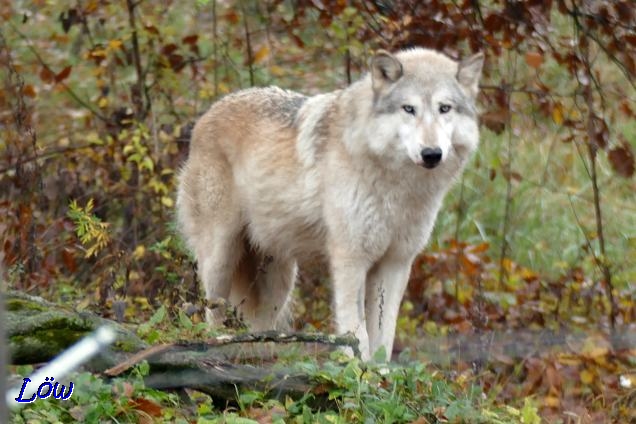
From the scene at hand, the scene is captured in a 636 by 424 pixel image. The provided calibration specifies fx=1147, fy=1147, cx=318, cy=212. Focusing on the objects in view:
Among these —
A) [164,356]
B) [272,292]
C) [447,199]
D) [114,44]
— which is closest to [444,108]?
[272,292]

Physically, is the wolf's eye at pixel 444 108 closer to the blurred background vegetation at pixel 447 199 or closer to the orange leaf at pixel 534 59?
the blurred background vegetation at pixel 447 199

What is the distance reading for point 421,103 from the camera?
6027 millimetres

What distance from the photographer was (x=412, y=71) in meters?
6.17

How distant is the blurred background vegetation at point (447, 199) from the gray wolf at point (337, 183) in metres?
0.43

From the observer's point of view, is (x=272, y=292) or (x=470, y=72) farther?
(x=272, y=292)

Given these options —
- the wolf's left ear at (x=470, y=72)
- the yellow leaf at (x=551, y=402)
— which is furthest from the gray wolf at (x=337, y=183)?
the yellow leaf at (x=551, y=402)

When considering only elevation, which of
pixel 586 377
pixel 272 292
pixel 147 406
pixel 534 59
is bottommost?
pixel 586 377

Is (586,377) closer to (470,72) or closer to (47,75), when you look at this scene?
(470,72)

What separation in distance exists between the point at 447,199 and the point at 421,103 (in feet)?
12.7

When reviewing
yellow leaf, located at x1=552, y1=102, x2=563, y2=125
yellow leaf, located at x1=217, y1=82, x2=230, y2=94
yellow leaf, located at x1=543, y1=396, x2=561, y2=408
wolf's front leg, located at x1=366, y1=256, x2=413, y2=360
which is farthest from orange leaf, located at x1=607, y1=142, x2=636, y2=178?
yellow leaf, located at x1=217, y1=82, x2=230, y2=94

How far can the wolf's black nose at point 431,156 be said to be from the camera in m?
5.83

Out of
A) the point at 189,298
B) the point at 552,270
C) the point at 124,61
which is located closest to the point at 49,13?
the point at 124,61

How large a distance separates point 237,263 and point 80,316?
3058 millimetres

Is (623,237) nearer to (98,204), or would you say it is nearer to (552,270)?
(552,270)
